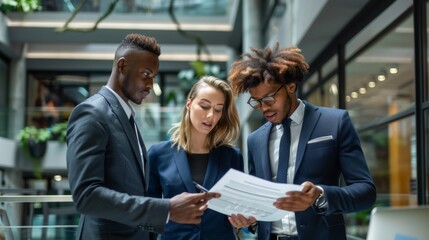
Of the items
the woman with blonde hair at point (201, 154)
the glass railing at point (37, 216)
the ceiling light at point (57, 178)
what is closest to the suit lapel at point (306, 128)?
the woman with blonde hair at point (201, 154)

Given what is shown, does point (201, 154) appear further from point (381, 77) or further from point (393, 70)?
point (381, 77)

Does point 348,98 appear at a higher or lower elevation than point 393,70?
lower

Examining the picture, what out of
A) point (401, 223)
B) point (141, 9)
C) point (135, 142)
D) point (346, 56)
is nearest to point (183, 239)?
point (135, 142)

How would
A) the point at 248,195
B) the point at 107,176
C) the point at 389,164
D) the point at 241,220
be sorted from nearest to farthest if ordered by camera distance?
the point at 107,176
the point at 248,195
the point at 241,220
the point at 389,164

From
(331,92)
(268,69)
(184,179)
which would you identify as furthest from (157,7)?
(268,69)

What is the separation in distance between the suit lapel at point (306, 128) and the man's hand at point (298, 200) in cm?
32

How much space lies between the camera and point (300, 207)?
216cm

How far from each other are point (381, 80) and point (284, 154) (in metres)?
6.40

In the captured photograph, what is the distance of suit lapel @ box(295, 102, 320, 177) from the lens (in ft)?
8.16

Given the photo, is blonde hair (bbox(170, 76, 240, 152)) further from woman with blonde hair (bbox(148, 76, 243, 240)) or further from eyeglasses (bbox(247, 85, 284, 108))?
eyeglasses (bbox(247, 85, 284, 108))

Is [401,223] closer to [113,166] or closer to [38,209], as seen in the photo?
[113,166]

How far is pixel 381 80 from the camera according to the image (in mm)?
8523

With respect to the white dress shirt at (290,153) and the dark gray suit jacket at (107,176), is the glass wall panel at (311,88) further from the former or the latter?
the dark gray suit jacket at (107,176)

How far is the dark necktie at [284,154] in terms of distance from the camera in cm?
251
